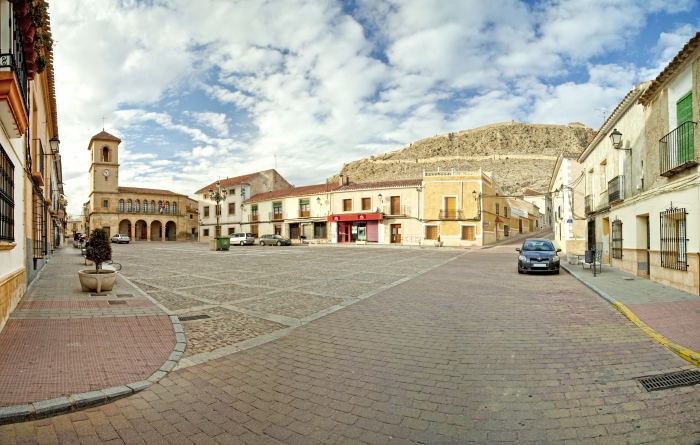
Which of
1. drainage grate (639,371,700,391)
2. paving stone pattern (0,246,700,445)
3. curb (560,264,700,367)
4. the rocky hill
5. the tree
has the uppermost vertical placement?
the rocky hill

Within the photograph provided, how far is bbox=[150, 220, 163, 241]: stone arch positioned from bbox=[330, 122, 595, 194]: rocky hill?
3682cm

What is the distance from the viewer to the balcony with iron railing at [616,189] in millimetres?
12984

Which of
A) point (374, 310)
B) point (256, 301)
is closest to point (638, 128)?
point (374, 310)

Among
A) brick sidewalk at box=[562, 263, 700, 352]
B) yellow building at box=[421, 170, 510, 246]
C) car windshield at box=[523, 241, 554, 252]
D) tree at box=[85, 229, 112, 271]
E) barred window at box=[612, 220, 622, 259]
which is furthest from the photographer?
yellow building at box=[421, 170, 510, 246]

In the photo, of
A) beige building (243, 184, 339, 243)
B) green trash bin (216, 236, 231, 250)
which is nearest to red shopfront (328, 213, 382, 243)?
beige building (243, 184, 339, 243)

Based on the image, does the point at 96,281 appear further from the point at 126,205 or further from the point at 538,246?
the point at 126,205

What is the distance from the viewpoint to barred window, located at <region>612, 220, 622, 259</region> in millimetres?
13841

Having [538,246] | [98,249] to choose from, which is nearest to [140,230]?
[98,249]

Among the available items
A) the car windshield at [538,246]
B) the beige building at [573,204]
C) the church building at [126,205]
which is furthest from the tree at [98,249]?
the church building at [126,205]

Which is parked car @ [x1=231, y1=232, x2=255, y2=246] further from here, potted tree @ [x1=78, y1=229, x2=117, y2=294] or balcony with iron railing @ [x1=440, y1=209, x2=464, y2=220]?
potted tree @ [x1=78, y1=229, x2=117, y2=294]

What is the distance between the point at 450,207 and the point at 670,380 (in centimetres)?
3233

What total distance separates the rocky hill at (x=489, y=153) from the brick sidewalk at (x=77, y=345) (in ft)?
243

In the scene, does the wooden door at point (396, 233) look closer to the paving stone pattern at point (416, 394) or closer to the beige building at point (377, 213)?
the beige building at point (377, 213)

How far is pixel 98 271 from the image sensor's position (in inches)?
351
